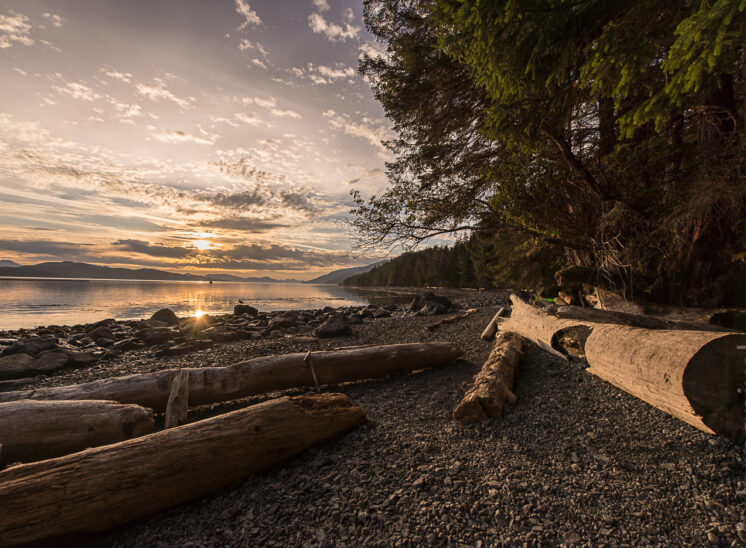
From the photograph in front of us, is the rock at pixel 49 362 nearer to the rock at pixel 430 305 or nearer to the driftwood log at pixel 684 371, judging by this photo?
the driftwood log at pixel 684 371

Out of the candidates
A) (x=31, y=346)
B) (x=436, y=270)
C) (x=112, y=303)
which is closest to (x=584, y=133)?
(x=31, y=346)

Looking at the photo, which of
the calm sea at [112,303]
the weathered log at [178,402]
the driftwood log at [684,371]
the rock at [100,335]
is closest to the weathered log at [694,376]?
the driftwood log at [684,371]

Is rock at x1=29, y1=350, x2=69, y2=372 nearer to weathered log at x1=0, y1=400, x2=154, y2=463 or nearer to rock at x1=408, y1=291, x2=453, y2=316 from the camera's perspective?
weathered log at x1=0, y1=400, x2=154, y2=463

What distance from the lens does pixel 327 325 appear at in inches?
517

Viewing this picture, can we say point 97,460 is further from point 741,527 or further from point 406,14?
point 406,14

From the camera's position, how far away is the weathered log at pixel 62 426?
349 cm

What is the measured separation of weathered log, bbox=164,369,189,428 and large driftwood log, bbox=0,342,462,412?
33cm

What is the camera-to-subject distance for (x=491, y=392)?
14.4 feet

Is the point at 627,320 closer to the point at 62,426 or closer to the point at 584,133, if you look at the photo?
the point at 584,133

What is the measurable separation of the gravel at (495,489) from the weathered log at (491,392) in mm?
177

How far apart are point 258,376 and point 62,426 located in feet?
8.21

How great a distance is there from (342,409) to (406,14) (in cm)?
1341

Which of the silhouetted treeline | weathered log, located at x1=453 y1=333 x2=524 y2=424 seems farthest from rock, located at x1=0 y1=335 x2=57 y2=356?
the silhouetted treeline

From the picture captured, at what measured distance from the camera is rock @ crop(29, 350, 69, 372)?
27.9 ft
